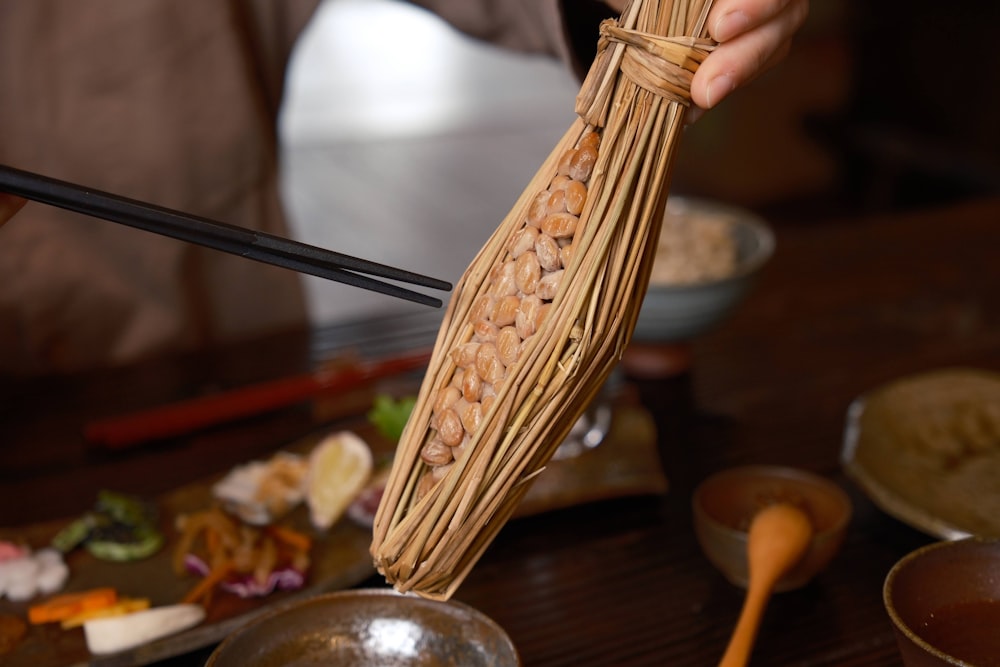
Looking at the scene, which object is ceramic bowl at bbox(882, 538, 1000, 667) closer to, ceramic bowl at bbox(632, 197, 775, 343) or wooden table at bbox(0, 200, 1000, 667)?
wooden table at bbox(0, 200, 1000, 667)

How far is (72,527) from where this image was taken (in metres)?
1.12

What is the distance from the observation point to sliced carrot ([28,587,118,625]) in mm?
973

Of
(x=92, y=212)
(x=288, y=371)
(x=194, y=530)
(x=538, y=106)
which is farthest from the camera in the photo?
(x=538, y=106)

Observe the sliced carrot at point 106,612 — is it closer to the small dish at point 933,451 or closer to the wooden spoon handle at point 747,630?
the wooden spoon handle at point 747,630

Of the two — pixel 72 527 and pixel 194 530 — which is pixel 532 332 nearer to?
pixel 194 530

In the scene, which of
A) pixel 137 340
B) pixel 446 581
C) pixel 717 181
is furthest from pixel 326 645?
pixel 717 181

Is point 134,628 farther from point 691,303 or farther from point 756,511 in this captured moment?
point 691,303

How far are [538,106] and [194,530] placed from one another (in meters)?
5.36

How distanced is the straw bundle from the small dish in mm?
544

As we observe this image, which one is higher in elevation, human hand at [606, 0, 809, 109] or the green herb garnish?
human hand at [606, 0, 809, 109]

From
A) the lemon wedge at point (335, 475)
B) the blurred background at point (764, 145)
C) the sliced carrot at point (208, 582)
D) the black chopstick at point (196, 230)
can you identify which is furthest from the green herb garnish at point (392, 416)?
the blurred background at point (764, 145)

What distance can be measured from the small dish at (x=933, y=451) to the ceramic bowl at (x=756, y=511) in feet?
0.27

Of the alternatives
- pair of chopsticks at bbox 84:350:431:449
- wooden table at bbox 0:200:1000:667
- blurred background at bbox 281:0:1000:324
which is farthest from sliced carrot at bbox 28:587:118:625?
blurred background at bbox 281:0:1000:324

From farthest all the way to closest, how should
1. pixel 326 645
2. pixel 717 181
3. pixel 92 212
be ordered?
pixel 717 181, pixel 326 645, pixel 92 212
